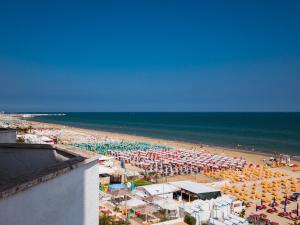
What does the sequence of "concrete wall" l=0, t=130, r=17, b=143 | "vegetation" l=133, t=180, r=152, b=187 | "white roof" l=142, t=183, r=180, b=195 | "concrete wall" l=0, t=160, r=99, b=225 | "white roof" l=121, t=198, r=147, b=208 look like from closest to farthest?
"concrete wall" l=0, t=160, r=99, b=225 < "concrete wall" l=0, t=130, r=17, b=143 < "white roof" l=121, t=198, r=147, b=208 < "white roof" l=142, t=183, r=180, b=195 < "vegetation" l=133, t=180, r=152, b=187

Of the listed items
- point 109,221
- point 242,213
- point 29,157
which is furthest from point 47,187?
point 242,213

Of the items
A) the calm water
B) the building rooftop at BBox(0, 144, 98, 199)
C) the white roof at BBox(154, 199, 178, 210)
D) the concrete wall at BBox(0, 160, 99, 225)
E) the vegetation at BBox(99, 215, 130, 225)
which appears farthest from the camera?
the calm water

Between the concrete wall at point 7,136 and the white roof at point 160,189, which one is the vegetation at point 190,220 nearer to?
Answer: the white roof at point 160,189

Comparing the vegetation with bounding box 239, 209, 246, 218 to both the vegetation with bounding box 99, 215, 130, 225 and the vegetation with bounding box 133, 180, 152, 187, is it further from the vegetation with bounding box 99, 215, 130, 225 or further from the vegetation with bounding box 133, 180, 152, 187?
the vegetation with bounding box 133, 180, 152, 187

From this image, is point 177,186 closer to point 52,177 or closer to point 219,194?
point 219,194

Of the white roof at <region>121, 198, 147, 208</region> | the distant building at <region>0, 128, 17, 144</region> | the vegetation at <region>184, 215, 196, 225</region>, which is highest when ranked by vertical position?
the distant building at <region>0, 128, 17, 144</region>

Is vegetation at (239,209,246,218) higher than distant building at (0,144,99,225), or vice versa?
distant building at (0,144,99,225)

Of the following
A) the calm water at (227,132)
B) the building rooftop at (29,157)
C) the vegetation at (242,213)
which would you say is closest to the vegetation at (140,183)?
the vegetation at (242,213)

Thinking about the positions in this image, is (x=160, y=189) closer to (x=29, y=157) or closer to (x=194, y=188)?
(x=194, y=188)

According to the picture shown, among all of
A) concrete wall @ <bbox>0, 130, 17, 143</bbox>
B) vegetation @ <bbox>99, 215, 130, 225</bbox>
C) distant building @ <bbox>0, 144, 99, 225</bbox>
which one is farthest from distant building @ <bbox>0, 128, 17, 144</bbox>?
vegetation @ <bbox>99, 215, 130, 225</bbox>

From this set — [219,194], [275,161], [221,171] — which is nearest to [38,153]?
[219,194]
